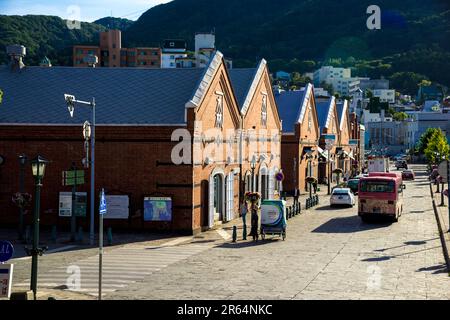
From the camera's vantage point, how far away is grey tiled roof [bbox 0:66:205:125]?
34.1 meters

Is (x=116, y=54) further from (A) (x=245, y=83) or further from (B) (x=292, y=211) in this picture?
(B) (x=292, y=211)

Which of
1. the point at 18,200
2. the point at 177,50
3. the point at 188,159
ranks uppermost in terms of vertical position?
the point at 177,50

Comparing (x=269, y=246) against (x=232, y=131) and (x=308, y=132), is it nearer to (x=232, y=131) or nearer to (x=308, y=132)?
(x=232, y=131)

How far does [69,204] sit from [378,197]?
1869cm

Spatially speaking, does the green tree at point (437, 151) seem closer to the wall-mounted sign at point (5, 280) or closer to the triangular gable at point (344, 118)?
the triangular gable at point (344, 118)

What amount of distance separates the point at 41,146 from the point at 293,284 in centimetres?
1996

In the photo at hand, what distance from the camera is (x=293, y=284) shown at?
19.7 metres

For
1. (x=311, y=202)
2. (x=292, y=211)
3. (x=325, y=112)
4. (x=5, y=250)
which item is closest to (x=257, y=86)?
(x=311, y=202)

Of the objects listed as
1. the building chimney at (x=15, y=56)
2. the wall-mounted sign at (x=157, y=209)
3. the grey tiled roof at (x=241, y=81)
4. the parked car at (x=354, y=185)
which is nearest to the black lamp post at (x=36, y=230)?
the wall-mounted sign at (x=157, y=209)

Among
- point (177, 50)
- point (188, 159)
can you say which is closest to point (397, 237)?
point (188, 159)

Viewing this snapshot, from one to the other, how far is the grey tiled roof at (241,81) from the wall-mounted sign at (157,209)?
1404cm

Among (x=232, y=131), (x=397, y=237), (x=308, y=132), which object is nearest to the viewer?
(x=397, y=237)

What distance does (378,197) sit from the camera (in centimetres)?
3788
